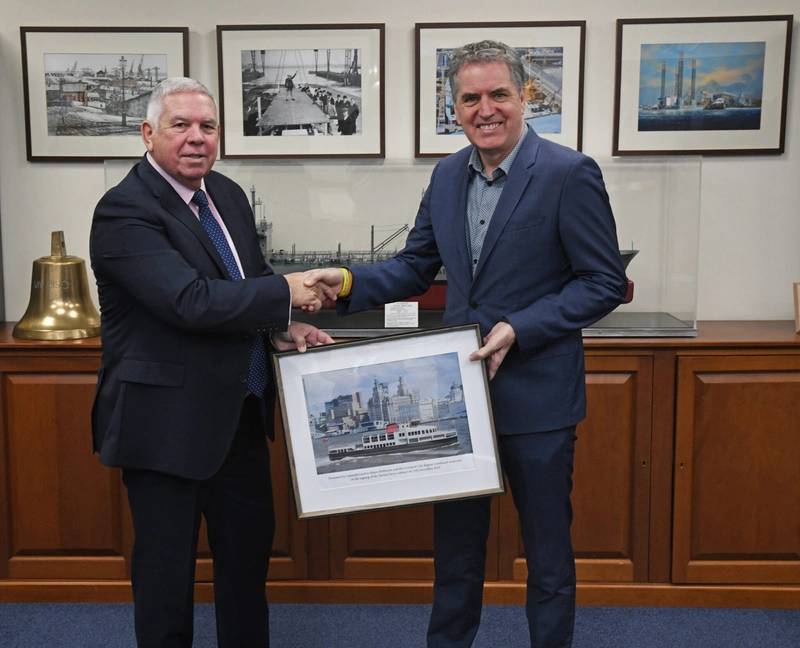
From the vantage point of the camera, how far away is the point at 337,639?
107 inches

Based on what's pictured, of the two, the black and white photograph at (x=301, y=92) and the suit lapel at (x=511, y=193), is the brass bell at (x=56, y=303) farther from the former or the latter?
the suit lapel at (x=511, y=193)

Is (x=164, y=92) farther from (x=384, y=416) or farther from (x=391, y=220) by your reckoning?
(x=391, y=220)

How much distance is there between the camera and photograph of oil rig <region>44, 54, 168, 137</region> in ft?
10.5

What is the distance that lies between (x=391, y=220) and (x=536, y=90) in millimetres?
705

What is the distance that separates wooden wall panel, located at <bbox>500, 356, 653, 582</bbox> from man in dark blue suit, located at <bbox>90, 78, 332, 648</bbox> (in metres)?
1.07

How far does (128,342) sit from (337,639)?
3.93 feet

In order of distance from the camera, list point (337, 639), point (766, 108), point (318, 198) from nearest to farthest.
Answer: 1. point (337, 639)
2. point (318, 198)
3. point (766, 108)

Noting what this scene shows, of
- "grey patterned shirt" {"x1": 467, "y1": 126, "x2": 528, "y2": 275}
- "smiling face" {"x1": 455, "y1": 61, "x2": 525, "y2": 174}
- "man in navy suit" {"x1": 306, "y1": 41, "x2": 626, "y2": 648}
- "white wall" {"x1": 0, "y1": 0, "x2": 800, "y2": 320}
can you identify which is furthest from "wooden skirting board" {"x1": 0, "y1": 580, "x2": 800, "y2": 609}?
"smiling face" {"x1": 455, "y1": 61, "x2": 525, "y2": 174}

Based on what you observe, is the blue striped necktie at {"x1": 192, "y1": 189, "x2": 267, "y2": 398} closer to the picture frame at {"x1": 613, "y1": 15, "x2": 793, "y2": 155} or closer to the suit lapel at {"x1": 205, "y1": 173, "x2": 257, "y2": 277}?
the suit lapel at {"x1": 205, "y1": 173, "x2": 257, "y2": 277}

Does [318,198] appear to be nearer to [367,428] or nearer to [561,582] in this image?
[367,428]

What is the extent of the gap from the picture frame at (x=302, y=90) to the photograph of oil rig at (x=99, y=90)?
0.27m

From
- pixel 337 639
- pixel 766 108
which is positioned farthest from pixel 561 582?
pixel 766 108

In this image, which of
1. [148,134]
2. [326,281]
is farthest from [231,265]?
[148,134]

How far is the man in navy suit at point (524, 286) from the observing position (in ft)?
6.56
